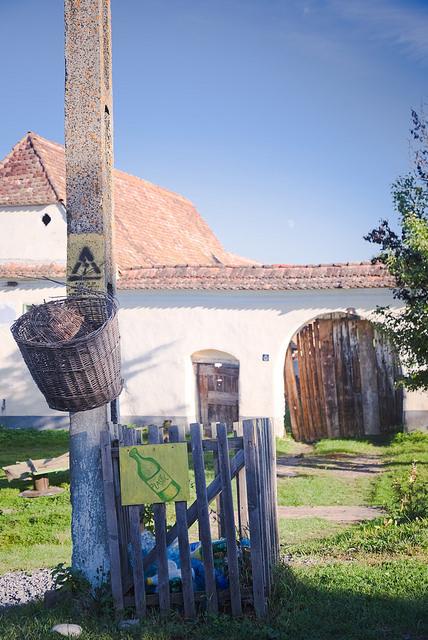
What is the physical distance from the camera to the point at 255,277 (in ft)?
54.7

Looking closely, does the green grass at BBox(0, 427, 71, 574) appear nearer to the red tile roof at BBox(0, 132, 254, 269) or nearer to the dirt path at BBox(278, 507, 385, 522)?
the dirt path at BBox(278, 507, 385, 522)

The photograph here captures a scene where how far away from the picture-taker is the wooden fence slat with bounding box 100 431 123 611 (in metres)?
5.18

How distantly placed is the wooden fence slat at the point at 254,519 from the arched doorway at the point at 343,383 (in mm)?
12015

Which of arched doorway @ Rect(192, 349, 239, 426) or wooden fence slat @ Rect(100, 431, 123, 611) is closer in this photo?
wooden fence slat @ Rect(100, 431, 123, 611)

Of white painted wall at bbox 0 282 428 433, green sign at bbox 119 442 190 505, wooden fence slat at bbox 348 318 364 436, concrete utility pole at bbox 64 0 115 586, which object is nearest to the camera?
green sign at bbox 119 442 190 505

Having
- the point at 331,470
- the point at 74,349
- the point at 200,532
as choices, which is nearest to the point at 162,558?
the point at 200,532

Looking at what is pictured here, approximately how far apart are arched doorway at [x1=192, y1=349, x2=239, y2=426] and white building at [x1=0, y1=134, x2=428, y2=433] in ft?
0.08

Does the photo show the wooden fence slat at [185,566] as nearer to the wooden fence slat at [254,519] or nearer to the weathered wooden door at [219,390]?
the wooden fence slat at [254,519]

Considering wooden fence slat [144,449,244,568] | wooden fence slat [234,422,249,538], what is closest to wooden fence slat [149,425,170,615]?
wooden fence slat [144,449,244,568]

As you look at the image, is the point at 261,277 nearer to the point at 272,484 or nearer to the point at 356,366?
the point at 356,366

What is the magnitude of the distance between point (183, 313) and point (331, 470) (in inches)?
225

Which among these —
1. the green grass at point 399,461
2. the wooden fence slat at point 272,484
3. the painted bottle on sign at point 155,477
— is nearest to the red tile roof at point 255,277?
the green grass at point 399,461

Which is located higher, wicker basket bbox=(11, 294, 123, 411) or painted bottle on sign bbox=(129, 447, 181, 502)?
wicker basket bbox=(11, 294, 123, 411)

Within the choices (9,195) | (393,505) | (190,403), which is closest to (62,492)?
(393,505)
